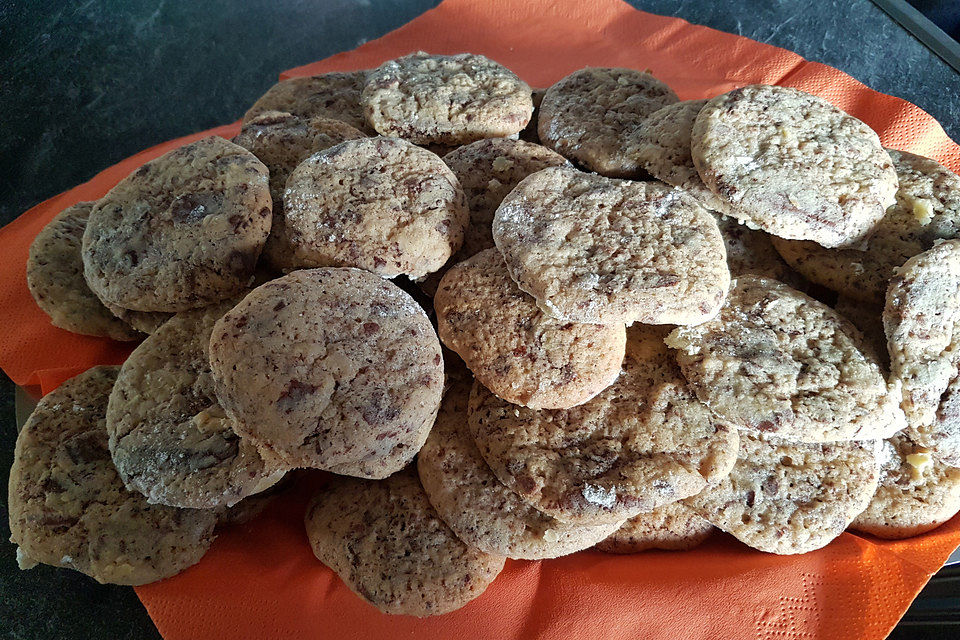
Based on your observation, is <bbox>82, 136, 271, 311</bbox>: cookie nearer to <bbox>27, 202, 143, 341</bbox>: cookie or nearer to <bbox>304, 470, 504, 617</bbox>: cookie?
<bbox>27, 202, 143, 341</bbox>: cookie

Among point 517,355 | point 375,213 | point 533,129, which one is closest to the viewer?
point 517,355

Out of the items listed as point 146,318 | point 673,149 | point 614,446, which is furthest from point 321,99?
point 614,446

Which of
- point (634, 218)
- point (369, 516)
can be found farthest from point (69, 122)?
point (634, 218)

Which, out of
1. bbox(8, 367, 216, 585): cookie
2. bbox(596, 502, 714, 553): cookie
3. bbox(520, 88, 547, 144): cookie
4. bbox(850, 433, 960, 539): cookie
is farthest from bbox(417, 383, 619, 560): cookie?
bbox(520, 88, 547, 144): cookie

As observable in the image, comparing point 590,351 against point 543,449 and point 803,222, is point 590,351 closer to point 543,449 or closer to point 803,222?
point 543,449

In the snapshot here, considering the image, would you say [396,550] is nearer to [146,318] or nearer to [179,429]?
[179,429]
